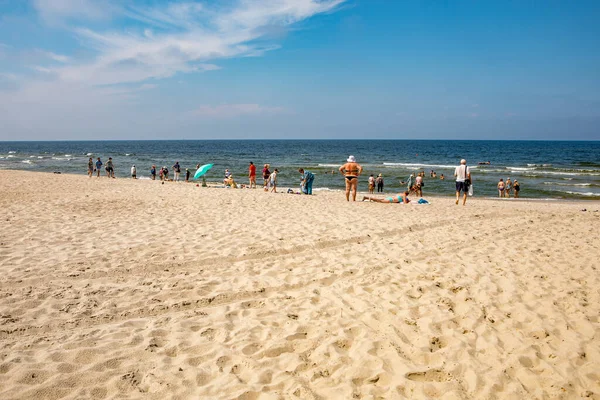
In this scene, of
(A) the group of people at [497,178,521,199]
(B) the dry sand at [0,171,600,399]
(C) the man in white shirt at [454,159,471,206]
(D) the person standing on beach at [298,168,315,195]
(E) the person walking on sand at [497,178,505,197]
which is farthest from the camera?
(E) the person walking on sand at [497,178,505,197]

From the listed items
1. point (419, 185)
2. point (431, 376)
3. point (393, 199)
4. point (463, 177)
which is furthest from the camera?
point (419, 185)

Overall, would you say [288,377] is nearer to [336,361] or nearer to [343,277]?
[336,361]

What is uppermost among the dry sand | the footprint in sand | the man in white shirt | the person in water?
the man in white shirt

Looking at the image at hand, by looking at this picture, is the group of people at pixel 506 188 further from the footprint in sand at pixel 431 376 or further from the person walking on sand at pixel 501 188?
the footprint in sand at pixel 431 376

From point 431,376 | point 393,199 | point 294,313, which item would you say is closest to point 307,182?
point 393,199

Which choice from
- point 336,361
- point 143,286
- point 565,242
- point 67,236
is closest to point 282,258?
point 143,286

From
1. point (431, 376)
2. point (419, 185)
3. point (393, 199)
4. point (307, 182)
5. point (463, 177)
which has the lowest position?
point (431, 376)

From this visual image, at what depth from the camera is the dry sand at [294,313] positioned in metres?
3.31

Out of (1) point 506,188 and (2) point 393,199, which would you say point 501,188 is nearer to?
(1) point 506,188

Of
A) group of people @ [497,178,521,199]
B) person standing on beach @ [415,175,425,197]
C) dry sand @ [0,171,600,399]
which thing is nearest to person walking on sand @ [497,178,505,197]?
group of people @ [497,178,521,199]

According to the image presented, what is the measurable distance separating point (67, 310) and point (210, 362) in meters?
2.24

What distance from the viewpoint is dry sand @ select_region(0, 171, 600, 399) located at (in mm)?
3312

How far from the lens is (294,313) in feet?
15.1

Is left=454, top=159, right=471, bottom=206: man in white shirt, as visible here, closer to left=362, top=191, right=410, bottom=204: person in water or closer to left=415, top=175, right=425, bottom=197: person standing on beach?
left=362, top=191, right=410, bottom=204: person in water
